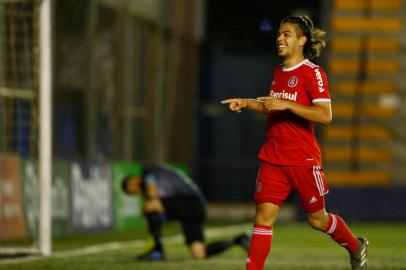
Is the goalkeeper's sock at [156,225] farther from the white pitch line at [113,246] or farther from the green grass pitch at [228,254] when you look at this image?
the white pitch line at [113,246]

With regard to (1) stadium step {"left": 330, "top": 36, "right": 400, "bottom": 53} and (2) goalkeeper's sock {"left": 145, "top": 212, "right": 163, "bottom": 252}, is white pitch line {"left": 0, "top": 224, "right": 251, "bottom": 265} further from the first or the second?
(1) stadium step {"left": 330, "top": 36, "right": 400, "bottom": 53}

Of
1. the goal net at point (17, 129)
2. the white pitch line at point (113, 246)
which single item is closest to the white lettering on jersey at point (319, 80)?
the white pitch line at point (113, 246)

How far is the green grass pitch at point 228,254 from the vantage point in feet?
35.4

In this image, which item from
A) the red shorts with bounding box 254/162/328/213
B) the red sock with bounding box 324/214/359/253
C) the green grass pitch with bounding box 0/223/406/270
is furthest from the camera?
the green grass pitch with bounding box 0/223/406/270

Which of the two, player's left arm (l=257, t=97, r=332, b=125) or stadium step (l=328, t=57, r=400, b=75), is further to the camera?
stadium step (l=328, t=57, r=400, b=75)

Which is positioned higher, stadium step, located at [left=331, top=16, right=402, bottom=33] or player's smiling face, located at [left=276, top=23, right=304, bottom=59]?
player's smiling face, located at [left=276, top=23, right=304, bottom=59]

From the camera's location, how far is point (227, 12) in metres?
33.2

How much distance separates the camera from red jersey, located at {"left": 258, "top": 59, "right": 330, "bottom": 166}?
7.78 meters

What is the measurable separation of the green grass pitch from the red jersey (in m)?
2.88

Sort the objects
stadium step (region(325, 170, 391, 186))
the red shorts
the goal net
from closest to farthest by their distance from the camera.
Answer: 1. the red shorts
2. the goal net
3. stadium step (region(325, 170, 391, 186))

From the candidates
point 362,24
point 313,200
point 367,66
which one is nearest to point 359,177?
point 367,66

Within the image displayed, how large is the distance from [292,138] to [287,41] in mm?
597

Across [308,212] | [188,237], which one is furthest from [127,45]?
[308,212]

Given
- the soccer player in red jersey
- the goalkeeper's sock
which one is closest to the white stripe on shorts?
the soccer player in red jersey
